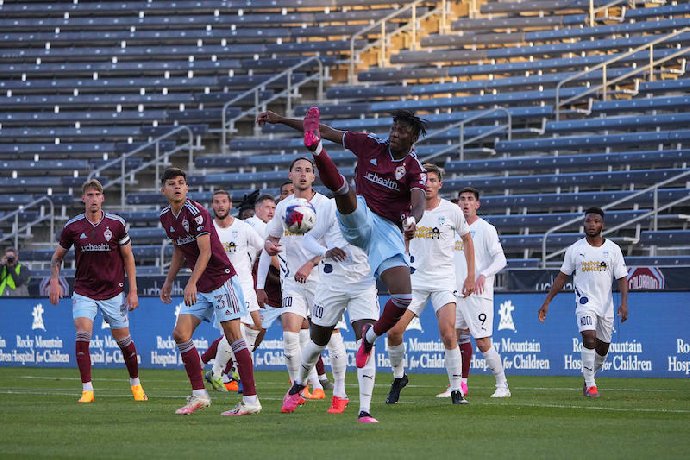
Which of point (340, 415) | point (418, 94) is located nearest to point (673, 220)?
point (418, 94)

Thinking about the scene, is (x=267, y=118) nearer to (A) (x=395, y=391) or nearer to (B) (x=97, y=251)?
(A) (x=395, y=391)

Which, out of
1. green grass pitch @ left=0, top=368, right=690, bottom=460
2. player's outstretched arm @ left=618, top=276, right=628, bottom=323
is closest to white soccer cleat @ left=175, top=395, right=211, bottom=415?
green grass pitch @ left=0, top=368, right=690, bottom=460

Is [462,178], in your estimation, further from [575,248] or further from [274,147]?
[575,248]

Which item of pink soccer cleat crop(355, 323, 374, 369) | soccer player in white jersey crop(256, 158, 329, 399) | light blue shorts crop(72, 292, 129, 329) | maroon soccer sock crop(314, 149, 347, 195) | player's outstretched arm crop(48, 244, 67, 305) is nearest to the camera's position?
maroon soccer sock crop(314, 149, 347, 195)

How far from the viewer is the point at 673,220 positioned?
25484 mm

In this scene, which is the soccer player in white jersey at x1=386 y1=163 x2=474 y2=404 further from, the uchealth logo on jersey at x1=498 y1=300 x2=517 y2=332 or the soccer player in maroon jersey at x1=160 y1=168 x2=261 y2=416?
the uchealth logo on jersey at x1=498 y1=300 x2=517 y2=332

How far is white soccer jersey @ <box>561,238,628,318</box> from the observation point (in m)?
16.1

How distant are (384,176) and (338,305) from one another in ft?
4.44

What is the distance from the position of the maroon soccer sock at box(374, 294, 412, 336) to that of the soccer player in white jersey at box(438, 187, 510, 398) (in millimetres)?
4983

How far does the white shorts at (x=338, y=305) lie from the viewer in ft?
38.7

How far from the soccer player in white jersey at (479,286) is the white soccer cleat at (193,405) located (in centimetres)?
418

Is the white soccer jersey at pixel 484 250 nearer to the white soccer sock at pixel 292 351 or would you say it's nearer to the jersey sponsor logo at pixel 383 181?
the white soccer sock at pixel 292 351

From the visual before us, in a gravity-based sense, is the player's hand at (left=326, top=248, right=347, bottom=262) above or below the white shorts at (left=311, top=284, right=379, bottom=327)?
above

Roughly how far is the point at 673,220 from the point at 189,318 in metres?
15.2
